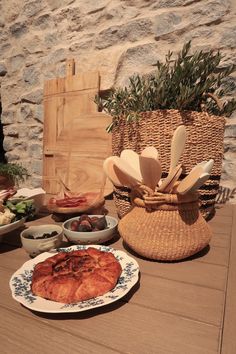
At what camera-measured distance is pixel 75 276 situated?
1.64 ft

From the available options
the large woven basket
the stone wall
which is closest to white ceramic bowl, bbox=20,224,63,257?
the large woven basket

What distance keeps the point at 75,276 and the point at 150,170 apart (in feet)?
0.96

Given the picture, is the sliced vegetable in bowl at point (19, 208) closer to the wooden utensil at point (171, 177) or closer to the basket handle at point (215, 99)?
the wooden utensil at point (171, 177)

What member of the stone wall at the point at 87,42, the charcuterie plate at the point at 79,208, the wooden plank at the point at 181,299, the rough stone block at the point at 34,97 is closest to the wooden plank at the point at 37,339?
the wooden plank at the point at 181,299

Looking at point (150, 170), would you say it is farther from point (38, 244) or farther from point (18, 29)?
point (18, 29)

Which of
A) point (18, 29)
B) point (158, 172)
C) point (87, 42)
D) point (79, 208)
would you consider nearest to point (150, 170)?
point (158, 172)

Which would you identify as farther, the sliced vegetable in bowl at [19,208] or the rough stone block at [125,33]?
the rough stone block at [125,33]

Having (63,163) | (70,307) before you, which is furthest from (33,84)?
(70,307)

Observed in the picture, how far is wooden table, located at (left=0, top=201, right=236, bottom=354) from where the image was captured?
1.25ft

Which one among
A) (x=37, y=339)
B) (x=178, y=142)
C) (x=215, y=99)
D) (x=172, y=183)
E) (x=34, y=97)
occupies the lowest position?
(x=37, y=339)

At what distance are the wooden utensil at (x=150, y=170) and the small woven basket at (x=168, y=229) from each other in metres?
0.04

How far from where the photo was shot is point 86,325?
1.39 ft

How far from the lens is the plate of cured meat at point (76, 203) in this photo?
901 millimetres

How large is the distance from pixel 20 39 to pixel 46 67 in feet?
1.21
